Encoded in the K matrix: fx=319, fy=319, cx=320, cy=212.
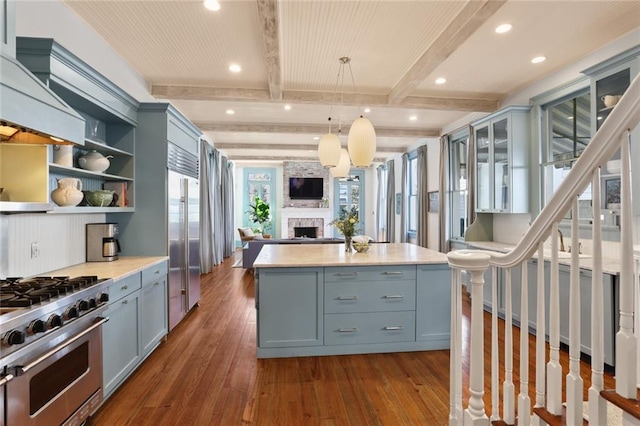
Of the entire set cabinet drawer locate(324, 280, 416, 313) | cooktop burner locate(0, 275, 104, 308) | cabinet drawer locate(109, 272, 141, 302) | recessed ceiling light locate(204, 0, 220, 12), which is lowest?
cabinet drawer locate(324, 280, 416, 313)

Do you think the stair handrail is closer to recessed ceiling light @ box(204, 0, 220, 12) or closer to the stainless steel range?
the stainless steel range

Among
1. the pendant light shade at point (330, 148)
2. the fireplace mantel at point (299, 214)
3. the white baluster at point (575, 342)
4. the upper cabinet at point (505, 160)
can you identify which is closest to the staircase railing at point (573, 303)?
the white baluster at point (575, 342)

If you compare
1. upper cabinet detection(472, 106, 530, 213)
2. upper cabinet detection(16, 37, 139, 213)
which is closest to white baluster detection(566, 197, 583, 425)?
upper cabinet detection(16, 37, 139, 213)

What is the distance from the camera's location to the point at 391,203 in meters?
9.37

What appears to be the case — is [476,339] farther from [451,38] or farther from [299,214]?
[299,214]

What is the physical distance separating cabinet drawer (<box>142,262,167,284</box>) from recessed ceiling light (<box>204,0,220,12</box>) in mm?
2312

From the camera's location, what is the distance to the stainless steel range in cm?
145

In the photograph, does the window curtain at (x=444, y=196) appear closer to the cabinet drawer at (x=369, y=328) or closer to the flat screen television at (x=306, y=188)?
the cabinet drawer at (x=369, y=328)

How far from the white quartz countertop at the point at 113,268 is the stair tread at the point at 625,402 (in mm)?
2696

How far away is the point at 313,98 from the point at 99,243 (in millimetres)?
3116

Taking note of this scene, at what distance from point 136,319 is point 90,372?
69 centimetres

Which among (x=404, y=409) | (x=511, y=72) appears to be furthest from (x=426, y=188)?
(x=404, y=409)

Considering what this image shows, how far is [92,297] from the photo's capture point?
6.63 feet

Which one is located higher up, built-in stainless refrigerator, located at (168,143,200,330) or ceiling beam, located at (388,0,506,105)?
ceiling beam, located at (388,0,506,105)
